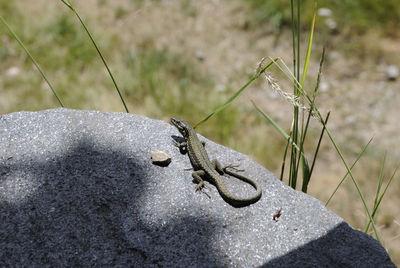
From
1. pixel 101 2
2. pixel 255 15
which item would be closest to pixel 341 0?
pixel 255 15

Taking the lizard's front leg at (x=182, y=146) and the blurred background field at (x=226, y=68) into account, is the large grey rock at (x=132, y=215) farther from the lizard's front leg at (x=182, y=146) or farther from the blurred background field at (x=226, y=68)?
the blurred background field at (x=226, y=68)

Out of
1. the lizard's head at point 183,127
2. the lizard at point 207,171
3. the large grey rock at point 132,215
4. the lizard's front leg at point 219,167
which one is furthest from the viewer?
the lizard's head at point 183,127

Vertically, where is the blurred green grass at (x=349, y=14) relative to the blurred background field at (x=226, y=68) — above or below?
above

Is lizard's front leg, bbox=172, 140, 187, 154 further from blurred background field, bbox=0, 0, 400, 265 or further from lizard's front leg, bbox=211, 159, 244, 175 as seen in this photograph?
blurred background field, bbox=0, 0, 400, 265

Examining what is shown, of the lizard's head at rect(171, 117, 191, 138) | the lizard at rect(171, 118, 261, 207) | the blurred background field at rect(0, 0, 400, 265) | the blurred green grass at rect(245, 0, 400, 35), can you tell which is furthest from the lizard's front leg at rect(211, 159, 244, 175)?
the blurred green grass at rect(245, 0, 400, 35)

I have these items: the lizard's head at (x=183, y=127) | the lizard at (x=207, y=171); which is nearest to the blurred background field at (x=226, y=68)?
the lizard's head at (x=183, y=127)

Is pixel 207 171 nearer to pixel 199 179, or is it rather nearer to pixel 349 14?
pixel 199 179
